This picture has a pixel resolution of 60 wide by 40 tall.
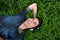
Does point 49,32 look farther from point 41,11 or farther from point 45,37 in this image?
point 41,11

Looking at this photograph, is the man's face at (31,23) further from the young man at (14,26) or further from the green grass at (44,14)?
the green grass at (44,14)

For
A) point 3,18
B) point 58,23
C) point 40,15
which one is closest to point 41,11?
point 40,15

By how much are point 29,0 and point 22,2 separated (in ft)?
0.60

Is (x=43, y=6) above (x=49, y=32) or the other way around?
above

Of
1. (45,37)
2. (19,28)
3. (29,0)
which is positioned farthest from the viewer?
(29,0)

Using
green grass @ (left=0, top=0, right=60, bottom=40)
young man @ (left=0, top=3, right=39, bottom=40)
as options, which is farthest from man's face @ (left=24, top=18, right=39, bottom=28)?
green grass @ (left=0, top=0, right=60, bottom=40)

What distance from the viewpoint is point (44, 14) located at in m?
6.30

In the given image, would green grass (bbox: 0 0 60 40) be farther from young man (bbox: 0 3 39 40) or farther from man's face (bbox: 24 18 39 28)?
man's face (bbox: 24 18 39 28)

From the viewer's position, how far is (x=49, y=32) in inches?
239

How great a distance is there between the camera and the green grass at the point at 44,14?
237 inches

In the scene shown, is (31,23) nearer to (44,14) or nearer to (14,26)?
(14,26)

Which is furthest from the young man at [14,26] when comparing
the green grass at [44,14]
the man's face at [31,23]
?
the green grass at [44,14]

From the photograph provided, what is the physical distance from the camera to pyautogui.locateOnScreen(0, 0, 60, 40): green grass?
19.8 ft

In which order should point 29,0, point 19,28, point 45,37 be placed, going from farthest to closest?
point 29,0 → point 45,37 → point 19,28
